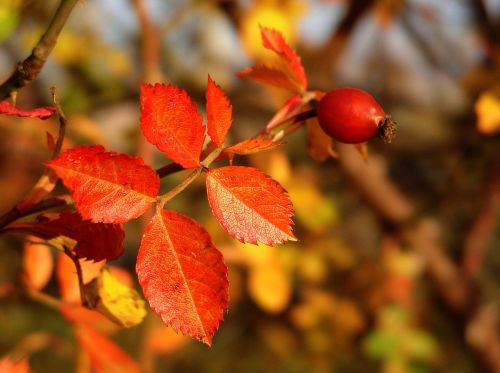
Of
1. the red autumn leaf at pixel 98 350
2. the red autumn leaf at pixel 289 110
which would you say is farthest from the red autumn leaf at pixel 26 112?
the red autumn leaf at pixel 98 350

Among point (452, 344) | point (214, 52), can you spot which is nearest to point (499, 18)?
point (452, 344)

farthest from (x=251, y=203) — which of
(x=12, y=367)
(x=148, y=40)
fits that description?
(x=148, y=40)

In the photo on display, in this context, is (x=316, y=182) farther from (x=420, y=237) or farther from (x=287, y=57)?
(x=287, y=57)

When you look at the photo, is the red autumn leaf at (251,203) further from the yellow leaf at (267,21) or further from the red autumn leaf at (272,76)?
the yellow leaf at (267,21)

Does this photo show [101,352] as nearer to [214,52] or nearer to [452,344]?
[452,344]

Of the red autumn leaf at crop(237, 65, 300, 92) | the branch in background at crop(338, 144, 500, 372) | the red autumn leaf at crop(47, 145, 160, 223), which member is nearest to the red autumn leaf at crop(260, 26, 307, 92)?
the red autumn leaf at crop(237, 65, 300, 92)

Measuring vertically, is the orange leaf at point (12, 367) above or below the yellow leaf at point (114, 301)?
below

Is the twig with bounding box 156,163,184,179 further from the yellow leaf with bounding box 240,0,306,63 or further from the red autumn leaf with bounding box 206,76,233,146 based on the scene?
the yellow leaf with bounding box 240,0,306,63
